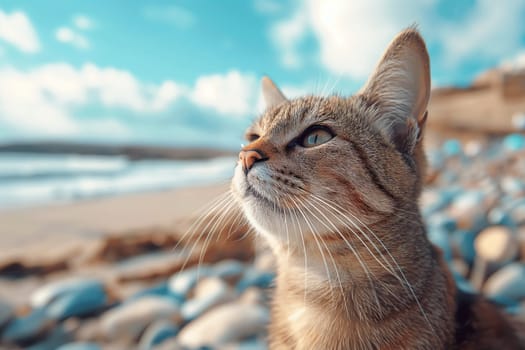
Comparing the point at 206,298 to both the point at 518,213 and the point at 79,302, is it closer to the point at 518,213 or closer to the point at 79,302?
the point at 79,302

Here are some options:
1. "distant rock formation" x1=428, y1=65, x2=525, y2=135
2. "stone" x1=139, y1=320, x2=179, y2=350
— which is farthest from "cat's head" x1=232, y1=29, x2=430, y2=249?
"distant rock formation" x1=428, y1=65, x2=525, y2=135

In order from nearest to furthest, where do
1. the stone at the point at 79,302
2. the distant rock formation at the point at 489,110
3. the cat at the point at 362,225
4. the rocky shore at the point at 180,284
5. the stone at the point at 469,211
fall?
the cat at the point at 362,225, the rocky shore at the point at 180,284, the stone at the point at 79,302, the stone at the point at 469,211, the distant rock formation at the point at 489,110

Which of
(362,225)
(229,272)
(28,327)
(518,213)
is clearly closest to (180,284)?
(229,272)

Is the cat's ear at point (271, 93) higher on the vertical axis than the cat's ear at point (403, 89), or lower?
higher

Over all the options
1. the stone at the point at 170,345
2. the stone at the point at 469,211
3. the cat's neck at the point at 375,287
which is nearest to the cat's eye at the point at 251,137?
the cat's neck at the point at 375,287

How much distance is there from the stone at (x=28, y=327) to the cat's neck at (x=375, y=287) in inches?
81.5

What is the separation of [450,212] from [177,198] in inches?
215

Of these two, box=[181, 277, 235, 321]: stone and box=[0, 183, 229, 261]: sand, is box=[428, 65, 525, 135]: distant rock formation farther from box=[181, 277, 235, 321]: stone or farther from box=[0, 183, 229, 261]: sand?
box=[181, 277, 235, 321]: stone

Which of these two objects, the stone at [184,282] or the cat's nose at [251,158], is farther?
the stone at [184,282]

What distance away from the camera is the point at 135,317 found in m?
2.55

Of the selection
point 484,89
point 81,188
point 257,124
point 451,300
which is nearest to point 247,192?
point 257,124

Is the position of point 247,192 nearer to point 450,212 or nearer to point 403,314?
point 403,314

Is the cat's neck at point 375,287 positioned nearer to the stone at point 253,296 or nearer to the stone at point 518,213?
the stone at point 253,296

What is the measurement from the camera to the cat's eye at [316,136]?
138 centimetres
